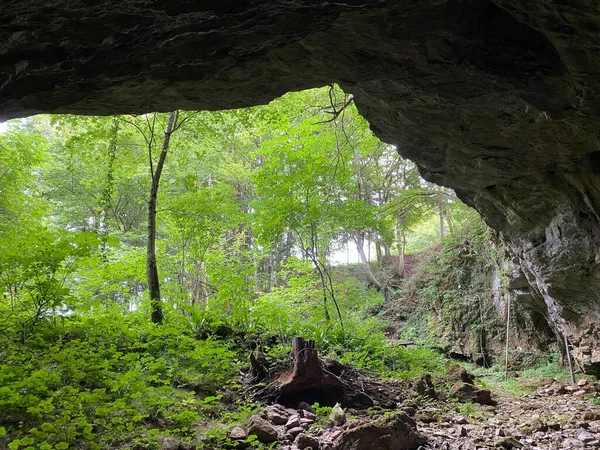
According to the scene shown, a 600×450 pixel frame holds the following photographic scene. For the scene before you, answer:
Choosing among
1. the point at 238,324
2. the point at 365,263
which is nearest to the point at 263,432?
the point at 238,324

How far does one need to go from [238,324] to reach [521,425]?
5.55 m

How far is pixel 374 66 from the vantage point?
147 inches

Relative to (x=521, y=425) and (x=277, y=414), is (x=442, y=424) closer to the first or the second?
(x=521, y=425)

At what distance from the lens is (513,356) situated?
10969 mm

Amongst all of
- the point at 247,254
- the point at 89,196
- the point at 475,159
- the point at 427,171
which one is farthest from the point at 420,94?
the point at 89,196

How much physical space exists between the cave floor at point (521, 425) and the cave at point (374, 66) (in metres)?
2.36

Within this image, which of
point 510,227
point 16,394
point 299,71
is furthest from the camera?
point 510,227

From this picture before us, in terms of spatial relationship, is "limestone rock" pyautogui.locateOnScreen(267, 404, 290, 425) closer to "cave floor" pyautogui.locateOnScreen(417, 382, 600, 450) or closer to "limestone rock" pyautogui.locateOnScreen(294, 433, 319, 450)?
"limestone rock" pyautogui.locateOnScreen(294, 433, 319, 450)

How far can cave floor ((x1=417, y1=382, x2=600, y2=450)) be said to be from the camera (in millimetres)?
4676

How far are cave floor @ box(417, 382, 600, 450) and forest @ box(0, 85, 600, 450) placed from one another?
0.04 meters

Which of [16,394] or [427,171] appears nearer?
[16,394]

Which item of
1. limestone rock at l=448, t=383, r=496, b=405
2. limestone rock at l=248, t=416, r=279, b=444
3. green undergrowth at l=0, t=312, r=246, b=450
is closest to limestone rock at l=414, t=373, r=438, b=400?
limestone rock at l=448, t=383, r=496, b=405

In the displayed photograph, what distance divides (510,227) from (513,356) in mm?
5715

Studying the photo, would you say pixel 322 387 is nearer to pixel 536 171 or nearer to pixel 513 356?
pixel 536 171
